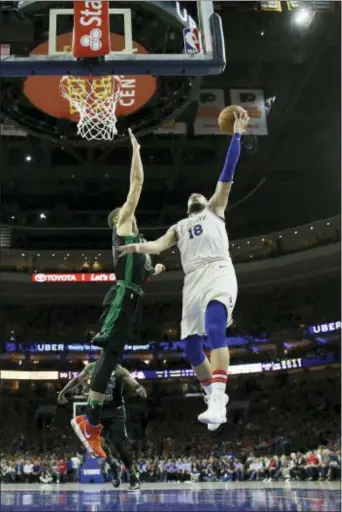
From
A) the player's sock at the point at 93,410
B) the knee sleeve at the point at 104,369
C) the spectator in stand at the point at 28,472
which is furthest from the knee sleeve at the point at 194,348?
the spectator in stand at the point at 28,472

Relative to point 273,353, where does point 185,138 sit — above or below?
above

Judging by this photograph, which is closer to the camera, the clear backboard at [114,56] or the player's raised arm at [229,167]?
the player's raised arm at [229,167]

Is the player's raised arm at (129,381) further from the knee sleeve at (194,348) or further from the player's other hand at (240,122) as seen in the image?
the player's other hand at (240,122)

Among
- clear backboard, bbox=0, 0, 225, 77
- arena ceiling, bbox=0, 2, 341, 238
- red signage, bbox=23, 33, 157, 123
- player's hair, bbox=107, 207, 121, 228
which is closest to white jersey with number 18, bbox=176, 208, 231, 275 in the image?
player's hair, bbox=107, 207, 121, 228

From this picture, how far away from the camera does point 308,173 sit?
26109mm

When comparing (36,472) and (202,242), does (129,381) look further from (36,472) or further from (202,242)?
(36,472)

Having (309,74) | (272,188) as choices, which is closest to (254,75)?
(309,74)

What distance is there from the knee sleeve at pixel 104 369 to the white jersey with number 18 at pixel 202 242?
2.80ft

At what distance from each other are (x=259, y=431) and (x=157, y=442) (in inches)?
197

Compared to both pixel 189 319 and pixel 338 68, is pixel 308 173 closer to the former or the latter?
pixel 338 68

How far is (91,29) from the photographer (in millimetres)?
5859

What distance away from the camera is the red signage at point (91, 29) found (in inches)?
225

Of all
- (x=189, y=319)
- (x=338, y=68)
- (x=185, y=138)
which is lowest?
(x=189, y=319)

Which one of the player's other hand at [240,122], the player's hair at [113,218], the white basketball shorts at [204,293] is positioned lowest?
the white basketball shorts at [204,293]
